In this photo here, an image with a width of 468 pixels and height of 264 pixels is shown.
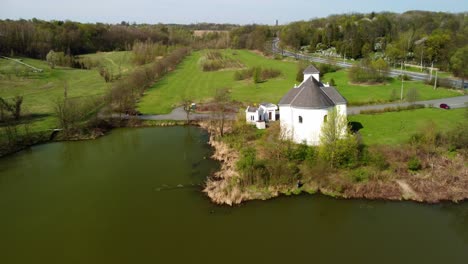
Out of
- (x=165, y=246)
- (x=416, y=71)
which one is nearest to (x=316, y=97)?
(x=165, y=246)

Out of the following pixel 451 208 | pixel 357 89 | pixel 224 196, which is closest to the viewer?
pixel 451 208

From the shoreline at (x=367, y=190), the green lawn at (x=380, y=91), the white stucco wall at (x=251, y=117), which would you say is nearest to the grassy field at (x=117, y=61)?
the green lawn at (x=380, y=91)

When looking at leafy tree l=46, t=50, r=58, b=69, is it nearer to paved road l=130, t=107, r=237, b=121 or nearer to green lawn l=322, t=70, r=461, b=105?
paved road l=130, t=107, r=237, b=121

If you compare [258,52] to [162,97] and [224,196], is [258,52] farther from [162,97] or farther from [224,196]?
[224,196]

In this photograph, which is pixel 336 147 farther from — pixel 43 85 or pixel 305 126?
pixel 43 85

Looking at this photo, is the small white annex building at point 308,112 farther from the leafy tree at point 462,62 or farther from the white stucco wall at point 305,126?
the leafy tree at point 462,62

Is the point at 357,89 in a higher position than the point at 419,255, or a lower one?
higher
